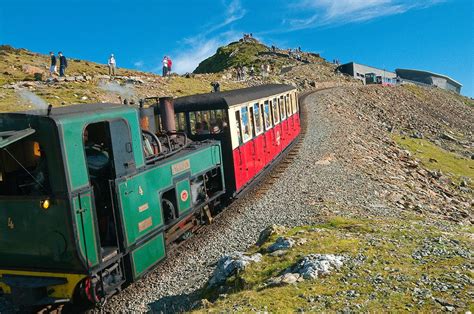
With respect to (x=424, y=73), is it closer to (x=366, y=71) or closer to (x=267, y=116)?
(x=366, y=71)

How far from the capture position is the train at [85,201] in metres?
6.92

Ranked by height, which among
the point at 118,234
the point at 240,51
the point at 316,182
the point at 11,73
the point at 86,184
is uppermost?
the point at 240,51

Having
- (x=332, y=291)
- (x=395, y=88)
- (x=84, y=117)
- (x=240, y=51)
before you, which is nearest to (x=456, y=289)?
(x=332, y=291)

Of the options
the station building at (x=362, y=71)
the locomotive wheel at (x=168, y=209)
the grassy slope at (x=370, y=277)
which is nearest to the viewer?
the grassy slope at (x=370, y=277)

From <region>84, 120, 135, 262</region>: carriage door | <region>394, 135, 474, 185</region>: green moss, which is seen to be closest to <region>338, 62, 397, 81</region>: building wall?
<region>394, 135, 474, 185</region>: green moss

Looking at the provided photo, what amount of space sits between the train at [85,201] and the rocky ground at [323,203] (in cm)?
59

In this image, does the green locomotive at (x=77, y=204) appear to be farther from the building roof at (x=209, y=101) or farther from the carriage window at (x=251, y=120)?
the carriage window at (x=251, y=120)

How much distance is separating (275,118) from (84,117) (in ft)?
38.8

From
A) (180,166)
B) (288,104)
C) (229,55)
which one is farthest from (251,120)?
(229,55)

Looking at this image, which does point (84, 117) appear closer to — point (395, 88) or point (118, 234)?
point (118, 234)

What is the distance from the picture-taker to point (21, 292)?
23.8 feet

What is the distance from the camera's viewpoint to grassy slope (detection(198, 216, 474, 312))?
6199 millimetres

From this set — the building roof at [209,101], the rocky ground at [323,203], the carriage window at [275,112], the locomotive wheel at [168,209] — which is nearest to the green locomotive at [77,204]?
the locomotive wheel at [168,209]

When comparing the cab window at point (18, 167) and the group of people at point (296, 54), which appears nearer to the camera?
the cab window at point (18, 167)
